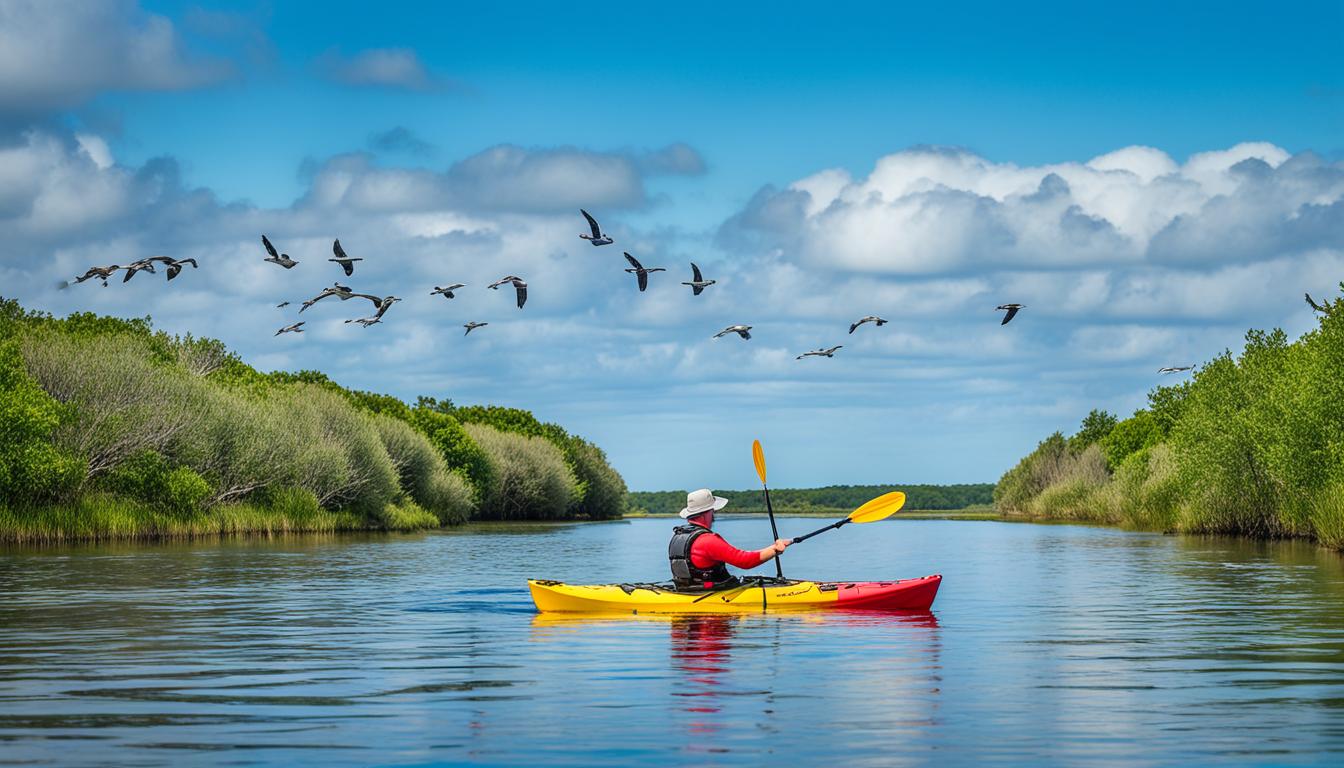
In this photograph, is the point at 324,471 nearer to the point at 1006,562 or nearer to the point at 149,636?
the point at 1006,562

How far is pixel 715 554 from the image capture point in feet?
76.9

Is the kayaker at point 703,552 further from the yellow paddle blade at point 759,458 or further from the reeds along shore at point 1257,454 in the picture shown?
the reeds along shore at point 1257,454

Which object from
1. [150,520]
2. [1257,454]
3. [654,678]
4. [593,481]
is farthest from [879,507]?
[593,481]

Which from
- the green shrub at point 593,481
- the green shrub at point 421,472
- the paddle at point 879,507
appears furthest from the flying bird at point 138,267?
the green shrub at point 593,481

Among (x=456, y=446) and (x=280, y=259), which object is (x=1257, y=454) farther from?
(x=456, y=446)

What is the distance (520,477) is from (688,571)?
103834mm

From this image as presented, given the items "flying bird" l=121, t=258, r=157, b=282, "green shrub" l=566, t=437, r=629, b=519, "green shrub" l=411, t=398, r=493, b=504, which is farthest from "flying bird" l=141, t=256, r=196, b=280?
"green shrub" l=566, t=437, r=629, b=519

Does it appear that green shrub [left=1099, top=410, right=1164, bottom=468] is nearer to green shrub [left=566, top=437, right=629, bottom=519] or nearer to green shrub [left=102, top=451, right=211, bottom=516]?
green shrub [left=566, top=437, right=629, bottom=519]

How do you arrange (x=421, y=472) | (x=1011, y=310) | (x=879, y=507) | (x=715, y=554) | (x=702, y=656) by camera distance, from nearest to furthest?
(x=702, y=656)
(x=715, y=554)
(x=879, y=507)
(x=1011, y=310)
(x=421, y=472)

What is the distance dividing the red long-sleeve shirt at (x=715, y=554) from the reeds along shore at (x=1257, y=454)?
27.5 meters

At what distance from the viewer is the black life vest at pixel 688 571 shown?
23.8 metres

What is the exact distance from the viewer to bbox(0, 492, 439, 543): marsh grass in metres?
50.6

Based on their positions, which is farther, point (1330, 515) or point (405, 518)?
point (405, 518)

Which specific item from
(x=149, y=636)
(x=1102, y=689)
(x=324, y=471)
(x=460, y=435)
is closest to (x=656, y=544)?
(x=324, y=471)
